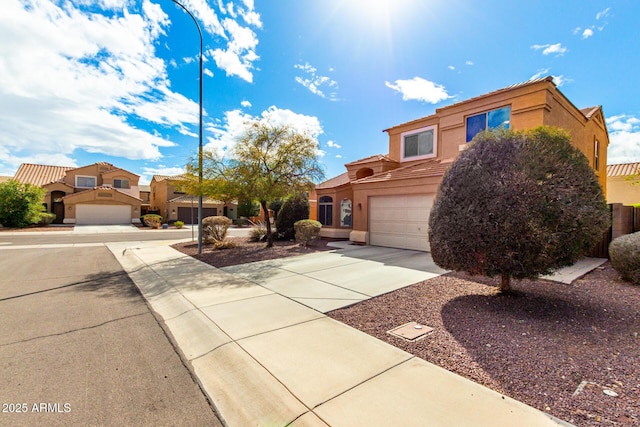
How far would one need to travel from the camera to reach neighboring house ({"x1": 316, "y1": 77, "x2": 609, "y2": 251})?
11547 millimetres

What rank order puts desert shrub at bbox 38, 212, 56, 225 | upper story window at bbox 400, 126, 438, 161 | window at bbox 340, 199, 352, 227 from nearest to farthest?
upper story window at bbox 400, 126, 438, 161 < window at bbox 340, 199, 352, 227 < desert shrub at bbox 38, 212, 56, 225

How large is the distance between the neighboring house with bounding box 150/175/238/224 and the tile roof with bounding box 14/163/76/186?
1098 centimetres

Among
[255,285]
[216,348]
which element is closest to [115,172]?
[255,285]

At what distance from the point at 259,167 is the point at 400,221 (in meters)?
6.39

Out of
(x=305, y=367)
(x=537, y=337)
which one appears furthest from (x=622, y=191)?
(x=305, y=367)

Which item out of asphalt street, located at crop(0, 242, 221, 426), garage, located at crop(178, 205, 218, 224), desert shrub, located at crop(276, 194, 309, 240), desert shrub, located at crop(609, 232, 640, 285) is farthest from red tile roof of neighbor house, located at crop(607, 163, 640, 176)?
garage, located at crop(178, 205, 218, 224)

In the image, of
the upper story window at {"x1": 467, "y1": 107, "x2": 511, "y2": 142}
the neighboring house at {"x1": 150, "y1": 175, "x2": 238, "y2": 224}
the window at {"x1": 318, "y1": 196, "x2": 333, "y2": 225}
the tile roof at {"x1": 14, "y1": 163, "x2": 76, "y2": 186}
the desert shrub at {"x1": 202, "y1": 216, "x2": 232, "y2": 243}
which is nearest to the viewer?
the upper story window at {"x1": 467, "y1": 107, "x2": 511, "y2": 142}

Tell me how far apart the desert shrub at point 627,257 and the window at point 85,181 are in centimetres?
4686

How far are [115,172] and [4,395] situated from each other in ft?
141

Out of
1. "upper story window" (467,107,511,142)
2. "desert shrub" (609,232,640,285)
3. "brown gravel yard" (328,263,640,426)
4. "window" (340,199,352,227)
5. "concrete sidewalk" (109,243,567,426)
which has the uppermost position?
"upper story window" (467,107,511,142)

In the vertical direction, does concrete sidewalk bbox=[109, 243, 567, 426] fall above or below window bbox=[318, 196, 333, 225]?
below

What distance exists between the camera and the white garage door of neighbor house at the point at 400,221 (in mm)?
11633

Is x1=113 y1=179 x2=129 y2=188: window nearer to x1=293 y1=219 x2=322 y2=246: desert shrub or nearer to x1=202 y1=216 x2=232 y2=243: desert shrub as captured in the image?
x1=202 y1=216 x2=232 y2=243: desert shrub

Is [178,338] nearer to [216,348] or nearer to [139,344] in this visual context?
[139,344]
